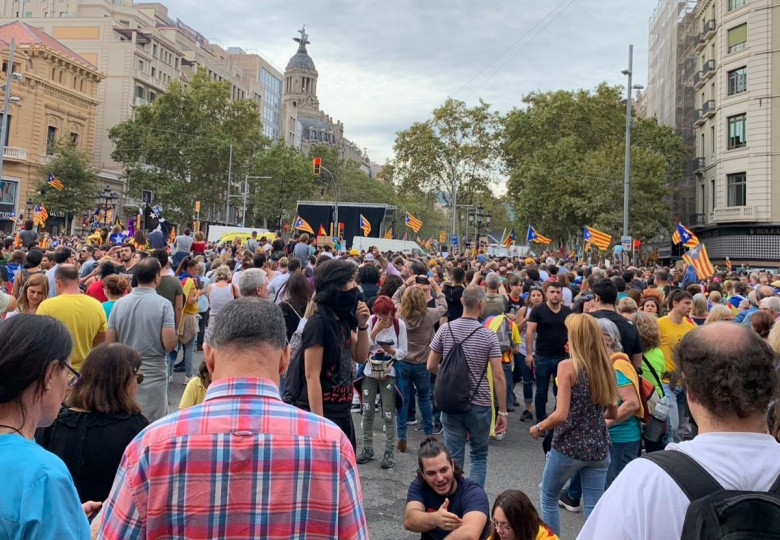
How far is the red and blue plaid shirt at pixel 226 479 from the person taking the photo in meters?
1.67

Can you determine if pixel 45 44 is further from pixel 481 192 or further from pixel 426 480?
Answer: pixel 426 480

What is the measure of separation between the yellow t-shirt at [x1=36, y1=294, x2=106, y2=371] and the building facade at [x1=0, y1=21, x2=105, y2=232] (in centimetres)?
4416

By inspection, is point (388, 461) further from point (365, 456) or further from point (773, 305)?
point (773, 305)

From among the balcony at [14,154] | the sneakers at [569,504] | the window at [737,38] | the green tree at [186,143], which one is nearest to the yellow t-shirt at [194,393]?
the sneakers at [569,504]

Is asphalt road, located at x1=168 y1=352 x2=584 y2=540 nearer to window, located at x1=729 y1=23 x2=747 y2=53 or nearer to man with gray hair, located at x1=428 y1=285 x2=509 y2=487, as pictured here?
man with gray hair, located at x1=428 y1=285 x2=509 y2=487

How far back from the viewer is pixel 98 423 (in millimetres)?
3021

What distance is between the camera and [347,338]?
14.2 feet

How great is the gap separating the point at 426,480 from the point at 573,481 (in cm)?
241

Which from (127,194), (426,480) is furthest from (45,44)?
(426,480)

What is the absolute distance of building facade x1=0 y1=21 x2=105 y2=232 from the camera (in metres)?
44.8

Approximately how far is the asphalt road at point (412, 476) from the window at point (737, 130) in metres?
34.0

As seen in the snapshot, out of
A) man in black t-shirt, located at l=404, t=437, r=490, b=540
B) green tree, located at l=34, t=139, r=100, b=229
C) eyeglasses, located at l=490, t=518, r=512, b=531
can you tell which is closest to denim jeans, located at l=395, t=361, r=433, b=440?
man in black t-shirt, located at l=404, t=437, r=490, b=540

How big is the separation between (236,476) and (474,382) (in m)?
3.61

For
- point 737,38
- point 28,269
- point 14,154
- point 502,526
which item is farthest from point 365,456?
point 14,154
